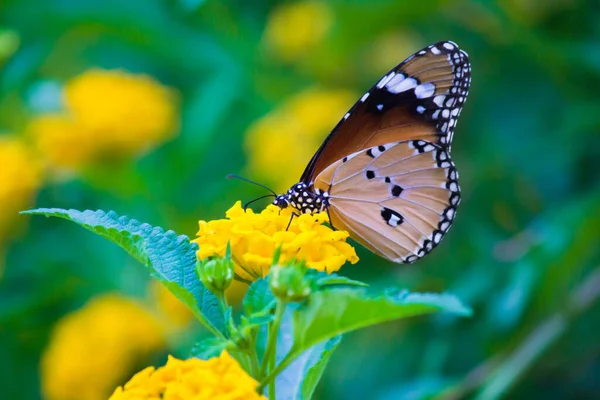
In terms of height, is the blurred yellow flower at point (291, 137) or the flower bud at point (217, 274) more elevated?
the blurred yellow flower at point (291, 137)

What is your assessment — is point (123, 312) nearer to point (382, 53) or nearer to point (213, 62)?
point (213, 62)

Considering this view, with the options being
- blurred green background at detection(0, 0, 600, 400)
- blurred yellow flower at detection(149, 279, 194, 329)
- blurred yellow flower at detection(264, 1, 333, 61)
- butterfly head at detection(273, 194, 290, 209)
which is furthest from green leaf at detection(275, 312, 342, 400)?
blurred yellow flower at detection(264, 1, 333, 61)

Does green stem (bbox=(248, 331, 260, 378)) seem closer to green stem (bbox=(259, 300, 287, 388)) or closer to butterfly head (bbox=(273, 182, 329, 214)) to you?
green stem (bbox=(259, 300, 287, 388))

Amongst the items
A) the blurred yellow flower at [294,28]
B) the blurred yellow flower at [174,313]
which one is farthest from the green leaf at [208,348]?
the blurred yellow flower at [294,28]

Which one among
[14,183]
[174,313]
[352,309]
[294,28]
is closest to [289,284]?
[352,309]

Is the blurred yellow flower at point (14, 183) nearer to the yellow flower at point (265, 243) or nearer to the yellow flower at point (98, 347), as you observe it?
the yellow flower at point (98, 347)

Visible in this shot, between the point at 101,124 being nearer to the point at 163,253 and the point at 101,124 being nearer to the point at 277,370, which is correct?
the point at 163,253
